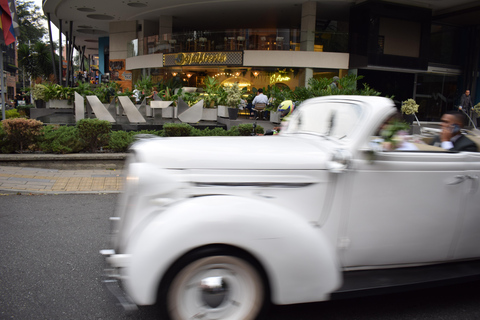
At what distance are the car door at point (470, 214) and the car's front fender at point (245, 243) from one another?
4.22 feet

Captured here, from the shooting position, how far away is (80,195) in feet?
22.8

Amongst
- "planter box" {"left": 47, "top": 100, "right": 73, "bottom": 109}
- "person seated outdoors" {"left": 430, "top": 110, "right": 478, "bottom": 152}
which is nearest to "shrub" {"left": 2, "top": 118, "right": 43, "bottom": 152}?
"person seated outdoors" {"left": 430, "top": 110, "right": 478, "bottom": 152}

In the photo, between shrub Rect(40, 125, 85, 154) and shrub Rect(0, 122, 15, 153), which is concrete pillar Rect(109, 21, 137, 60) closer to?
shrub Rect(40, 125, 85, 154)

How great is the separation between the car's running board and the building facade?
21016 mm

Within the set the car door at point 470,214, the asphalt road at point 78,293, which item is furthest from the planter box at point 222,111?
the car door at point 470,214

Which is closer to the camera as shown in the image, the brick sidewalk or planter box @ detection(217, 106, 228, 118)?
the brick sidewalk

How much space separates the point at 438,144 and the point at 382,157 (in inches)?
62.8

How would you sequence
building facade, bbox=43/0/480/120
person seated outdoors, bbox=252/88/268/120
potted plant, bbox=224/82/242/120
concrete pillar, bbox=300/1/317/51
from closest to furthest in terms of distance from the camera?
1. potted plant, bbox=224/82/242/120
2. person seated outdoors, bbox=252/88/268/120
3. building facade, bbox=43/0/480/120
4. concrete pillar, bbox=300/1/317/51

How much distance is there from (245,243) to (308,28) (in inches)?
931

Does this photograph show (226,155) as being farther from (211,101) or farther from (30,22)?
(30,22)

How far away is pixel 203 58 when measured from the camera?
25.3m

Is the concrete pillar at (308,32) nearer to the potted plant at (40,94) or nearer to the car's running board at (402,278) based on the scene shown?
the potted plant at (40,94)

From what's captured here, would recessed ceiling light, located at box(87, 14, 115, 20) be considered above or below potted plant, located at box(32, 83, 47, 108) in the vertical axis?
above

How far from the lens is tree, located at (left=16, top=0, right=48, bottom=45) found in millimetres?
64819
